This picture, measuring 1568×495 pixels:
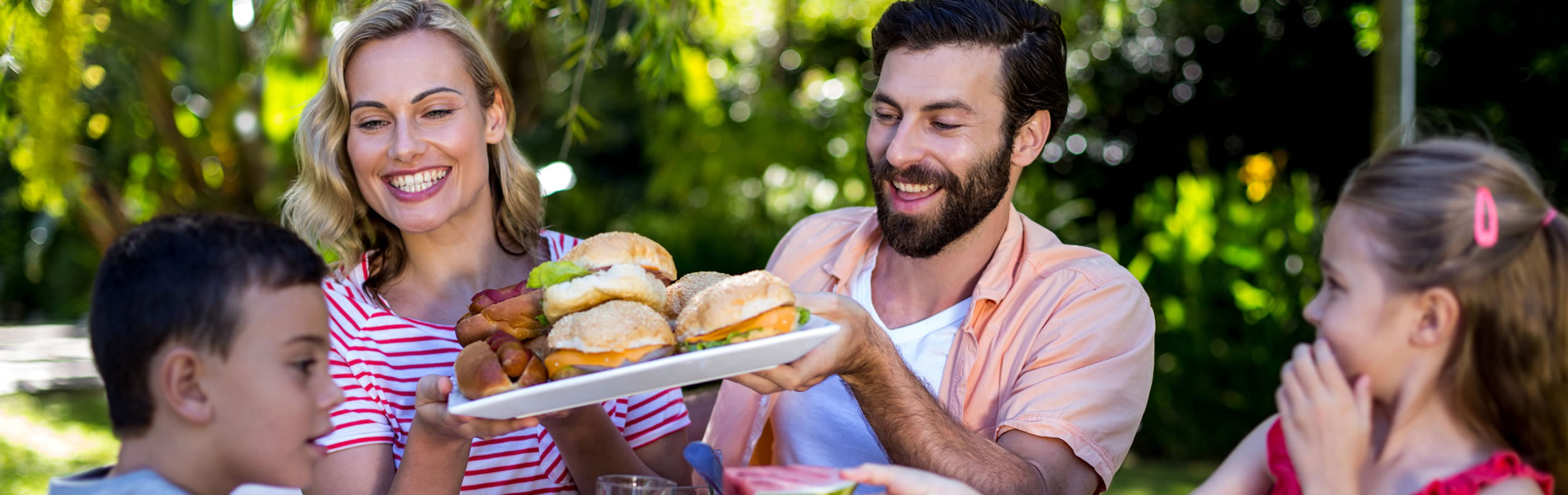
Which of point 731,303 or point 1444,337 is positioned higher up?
point 731,303

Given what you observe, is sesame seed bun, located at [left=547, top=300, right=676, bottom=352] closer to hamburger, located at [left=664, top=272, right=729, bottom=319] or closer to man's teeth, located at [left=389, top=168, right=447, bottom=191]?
hamburger, located at [left=664, top=272, right=729, bottom=319]

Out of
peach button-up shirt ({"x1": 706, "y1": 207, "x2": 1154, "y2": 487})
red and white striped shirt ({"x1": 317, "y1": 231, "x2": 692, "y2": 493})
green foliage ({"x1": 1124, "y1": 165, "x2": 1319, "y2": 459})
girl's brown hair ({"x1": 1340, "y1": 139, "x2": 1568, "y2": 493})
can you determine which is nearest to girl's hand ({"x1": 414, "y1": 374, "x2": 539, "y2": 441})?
red and white striped shirt ({"x1": 317, "y1": 231, "x2": 692, "y2": 493})

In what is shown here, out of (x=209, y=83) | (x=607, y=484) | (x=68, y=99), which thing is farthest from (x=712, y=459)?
(x=209, y=83)

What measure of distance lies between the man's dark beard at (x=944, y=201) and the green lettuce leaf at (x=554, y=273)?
86 centimetres

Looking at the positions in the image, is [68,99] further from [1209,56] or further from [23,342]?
[23,342]

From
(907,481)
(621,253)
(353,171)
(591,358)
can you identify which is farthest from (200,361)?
(353,171)

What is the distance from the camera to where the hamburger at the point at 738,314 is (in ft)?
Answer: 6.51

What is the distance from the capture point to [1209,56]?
10.6m

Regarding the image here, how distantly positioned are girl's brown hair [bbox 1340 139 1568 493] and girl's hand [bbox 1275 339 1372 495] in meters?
0.15

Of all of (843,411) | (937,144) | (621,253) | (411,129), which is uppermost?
(411,129)

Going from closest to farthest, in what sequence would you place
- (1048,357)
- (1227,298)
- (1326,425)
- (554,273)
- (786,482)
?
(786,482)
(1326,425)
(554,273)
(1048,357)
(1227,298)

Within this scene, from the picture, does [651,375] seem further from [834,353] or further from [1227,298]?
[1227,298]

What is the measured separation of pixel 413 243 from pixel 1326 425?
2018mm

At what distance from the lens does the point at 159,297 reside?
5.73 feet
